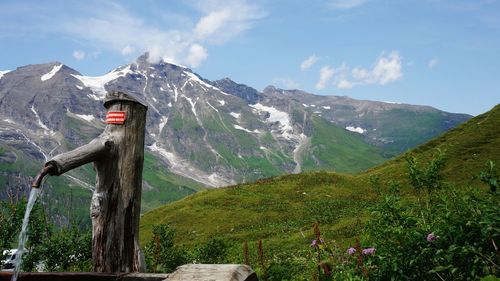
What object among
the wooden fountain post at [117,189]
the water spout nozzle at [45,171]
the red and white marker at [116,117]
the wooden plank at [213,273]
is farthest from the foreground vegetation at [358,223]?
the water spout nozzle at [45,171]

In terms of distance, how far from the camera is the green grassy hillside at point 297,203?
36.6 metres

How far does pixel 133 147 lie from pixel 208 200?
46.5 meters

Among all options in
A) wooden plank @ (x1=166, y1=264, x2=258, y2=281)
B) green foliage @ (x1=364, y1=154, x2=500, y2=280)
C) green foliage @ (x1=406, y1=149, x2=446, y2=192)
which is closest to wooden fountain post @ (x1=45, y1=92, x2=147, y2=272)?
wooden plank @ (x1=166, y1=264, x2=258, y2=281)

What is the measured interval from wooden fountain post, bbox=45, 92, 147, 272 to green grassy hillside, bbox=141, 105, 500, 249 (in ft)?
78.8

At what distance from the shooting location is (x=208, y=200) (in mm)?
52719

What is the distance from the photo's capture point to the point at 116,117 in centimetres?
672

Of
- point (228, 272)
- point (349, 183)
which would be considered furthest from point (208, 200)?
point (228, 272)

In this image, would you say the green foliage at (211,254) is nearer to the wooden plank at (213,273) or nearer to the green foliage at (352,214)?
the green foliage at (352,214)

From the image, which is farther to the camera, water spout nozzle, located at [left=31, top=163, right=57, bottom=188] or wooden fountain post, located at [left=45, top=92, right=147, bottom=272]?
wooden fountain post, located at [left=45, top=92, right=147, bottom=272]

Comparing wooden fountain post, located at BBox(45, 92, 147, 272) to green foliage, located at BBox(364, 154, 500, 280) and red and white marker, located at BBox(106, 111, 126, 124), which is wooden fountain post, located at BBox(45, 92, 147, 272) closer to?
red and white marker, located at BBox(106, 111, 126, 124)

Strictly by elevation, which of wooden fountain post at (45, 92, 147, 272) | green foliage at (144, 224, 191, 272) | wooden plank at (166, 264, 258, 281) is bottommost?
green foliage at (144, 224, 191, 272)

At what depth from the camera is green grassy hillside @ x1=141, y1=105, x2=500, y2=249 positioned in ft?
120

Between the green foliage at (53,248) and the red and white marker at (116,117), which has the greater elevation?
the red and white marker at (116,117)

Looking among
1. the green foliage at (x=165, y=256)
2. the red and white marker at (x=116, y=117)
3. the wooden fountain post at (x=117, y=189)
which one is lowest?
the green foliage at (x=165, y=256)
